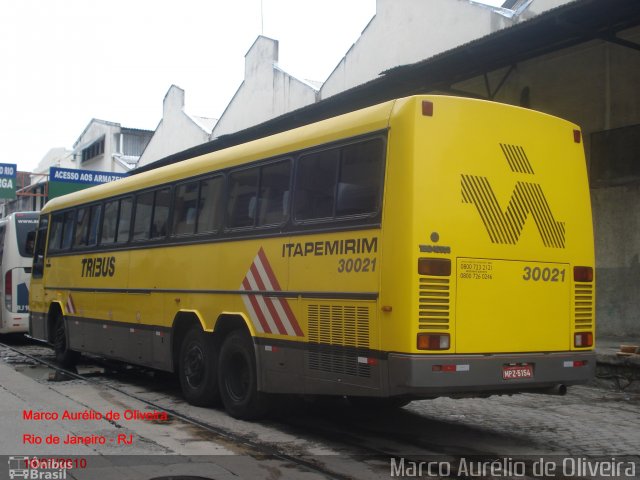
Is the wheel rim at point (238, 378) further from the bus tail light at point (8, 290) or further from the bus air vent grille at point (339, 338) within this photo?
the bus tail light at point (8, 290)

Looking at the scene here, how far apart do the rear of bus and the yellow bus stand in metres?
0.02

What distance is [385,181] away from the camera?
22.0ft

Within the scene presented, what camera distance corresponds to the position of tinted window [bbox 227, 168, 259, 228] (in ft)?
28.5

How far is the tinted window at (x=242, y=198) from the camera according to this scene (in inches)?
342

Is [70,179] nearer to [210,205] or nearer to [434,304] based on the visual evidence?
[210,205]

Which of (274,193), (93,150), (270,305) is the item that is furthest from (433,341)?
(93,150)

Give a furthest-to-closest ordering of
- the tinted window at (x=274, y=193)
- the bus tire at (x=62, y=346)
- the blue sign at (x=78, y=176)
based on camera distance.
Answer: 1. the blue sign at (x=78, y=176)
2. the bus tire at (x=62, y=346)
3. the tinted window at (x=274, y=193)

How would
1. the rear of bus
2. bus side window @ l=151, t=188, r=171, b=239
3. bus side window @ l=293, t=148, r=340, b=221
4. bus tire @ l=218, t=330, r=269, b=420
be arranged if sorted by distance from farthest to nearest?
1. bus side window @ l=151, t=188, r=171, b=239
2. bus tire @ l=218, t=330, r=269, b=420
3. bus side window @ l=293, t=148, r=340, b=221
4. the rear of bus

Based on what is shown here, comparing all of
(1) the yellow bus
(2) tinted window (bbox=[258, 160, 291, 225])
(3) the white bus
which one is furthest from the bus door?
(2) tinted window (bbox=[258, 160, 291, 225])

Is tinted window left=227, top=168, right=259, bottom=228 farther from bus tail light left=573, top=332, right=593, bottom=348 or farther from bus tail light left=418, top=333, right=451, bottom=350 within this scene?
bus tail light left=573, top=332, right=593, bottom=348

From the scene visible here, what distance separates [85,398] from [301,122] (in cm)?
1010

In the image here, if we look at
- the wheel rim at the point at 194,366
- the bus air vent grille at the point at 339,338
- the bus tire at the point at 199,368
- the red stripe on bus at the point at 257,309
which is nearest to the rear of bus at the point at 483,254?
the bus air vent grille at the point at 339,338

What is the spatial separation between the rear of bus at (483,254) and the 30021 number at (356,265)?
0.73ft

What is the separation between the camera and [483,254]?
265 inches
